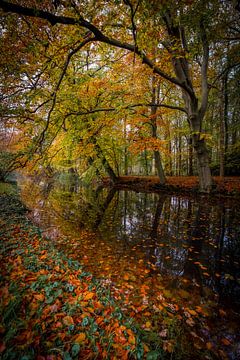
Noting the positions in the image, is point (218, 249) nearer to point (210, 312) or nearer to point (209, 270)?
point (209, 270)

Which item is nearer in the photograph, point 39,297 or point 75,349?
point 75,349

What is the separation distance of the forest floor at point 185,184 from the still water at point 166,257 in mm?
2383

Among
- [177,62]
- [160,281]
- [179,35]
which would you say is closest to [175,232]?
[160,281]

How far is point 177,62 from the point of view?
819 centimetres

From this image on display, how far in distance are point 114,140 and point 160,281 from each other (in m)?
14.7

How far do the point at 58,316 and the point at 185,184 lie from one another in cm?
1236

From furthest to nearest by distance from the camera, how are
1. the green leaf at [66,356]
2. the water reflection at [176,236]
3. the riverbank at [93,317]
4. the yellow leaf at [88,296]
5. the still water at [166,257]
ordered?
the water reflection at [176,236] → the still water at [166,257] → the yellow leaf at [88,296] → the riverbank at [93,317] → the green leaf at [66,356]

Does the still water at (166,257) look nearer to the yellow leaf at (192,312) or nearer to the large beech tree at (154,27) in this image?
the yellow leaf at (192,312)

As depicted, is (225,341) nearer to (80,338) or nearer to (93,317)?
(93,317)

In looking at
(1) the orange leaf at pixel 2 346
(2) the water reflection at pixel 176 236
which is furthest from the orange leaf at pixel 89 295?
(2) the water reflection at pixel 176 236

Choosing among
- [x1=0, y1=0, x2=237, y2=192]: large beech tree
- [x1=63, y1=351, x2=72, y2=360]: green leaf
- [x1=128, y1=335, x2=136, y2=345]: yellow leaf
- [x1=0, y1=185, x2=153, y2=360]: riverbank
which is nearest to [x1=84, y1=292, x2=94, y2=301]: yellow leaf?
[x1=0, y1=185, x2=153, y2=360]: riverbank

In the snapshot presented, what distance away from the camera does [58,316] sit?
2.04 metres

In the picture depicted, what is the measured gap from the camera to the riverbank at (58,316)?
1.60m

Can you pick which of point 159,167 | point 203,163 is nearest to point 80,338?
point 203,163
